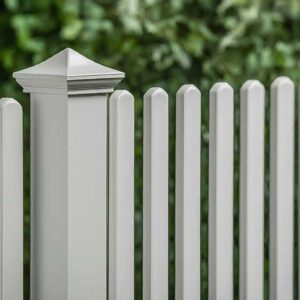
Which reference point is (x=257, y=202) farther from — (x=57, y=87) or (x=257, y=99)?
(x=57, y=87)

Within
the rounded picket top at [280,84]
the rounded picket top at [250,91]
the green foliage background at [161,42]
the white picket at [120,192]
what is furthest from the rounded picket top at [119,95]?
the green foliage background at [161,42]

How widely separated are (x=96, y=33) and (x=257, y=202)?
5.44 ft

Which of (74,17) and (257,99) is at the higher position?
(74,17)

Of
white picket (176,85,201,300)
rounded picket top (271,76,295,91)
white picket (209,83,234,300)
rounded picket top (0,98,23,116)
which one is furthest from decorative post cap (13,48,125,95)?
rounded picket top (271,76,295,91)

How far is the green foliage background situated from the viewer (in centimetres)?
442

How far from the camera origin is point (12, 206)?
2.68 metres

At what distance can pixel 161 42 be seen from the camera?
469cm

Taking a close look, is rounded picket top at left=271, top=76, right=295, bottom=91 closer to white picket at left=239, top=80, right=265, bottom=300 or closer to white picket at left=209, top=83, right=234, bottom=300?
white picket at left=239, top=80, right=265, bottom=300

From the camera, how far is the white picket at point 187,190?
2977 mm

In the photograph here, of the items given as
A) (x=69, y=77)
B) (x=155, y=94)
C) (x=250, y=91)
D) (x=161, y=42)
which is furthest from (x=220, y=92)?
(x=161, y=42)

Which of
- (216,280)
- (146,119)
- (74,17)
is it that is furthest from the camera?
(74,17)

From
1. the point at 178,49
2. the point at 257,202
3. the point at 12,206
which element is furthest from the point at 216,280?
the point at 178,49

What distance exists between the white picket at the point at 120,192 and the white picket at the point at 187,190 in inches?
7.6

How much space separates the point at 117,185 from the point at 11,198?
325mm
